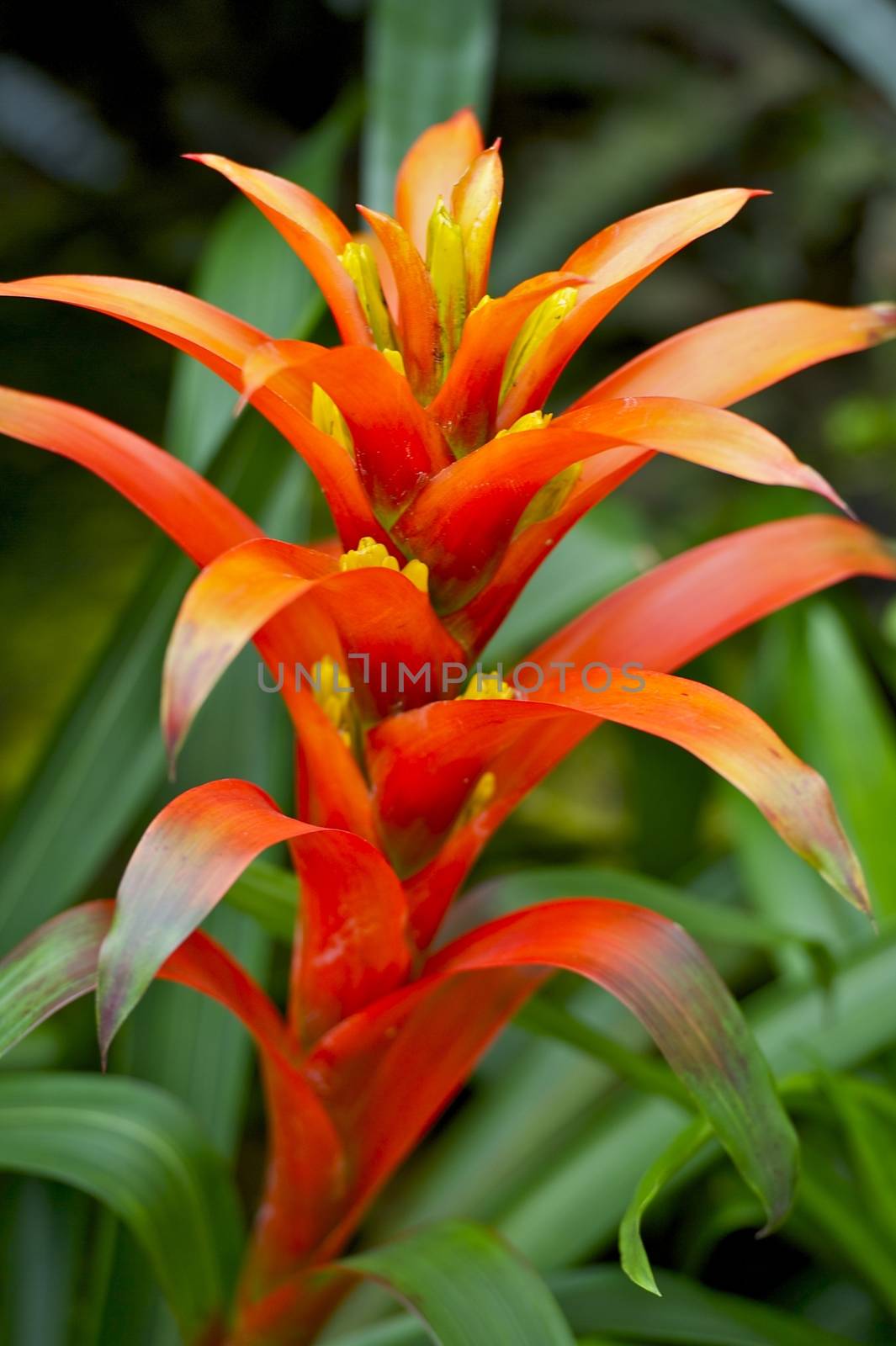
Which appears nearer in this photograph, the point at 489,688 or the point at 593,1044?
the point at 489,688

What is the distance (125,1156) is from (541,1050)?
47cm

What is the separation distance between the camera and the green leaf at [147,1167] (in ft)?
2.18

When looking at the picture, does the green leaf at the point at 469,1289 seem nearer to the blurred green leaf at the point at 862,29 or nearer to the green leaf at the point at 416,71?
the green leaf at the point at 416,71

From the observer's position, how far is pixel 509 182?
2021mm

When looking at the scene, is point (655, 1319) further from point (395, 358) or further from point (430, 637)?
point (395, 358)

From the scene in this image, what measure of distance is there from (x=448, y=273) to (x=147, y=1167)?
0.56m

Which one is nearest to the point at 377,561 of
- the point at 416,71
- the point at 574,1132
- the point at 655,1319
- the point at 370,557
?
the point at 370,557

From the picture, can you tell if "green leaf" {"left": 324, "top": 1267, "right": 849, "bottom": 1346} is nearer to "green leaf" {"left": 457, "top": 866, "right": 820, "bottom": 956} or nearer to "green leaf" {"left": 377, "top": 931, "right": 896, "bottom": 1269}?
"green leaf" {"left": 377, "top": 931, "right": 896, "bottom": 1269}

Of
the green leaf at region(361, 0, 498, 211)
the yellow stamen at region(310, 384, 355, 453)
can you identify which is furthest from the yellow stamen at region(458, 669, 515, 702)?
the green leaf at region(361, 0, 498, 211)

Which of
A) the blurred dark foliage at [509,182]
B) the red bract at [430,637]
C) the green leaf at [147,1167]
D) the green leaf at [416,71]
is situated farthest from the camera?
the blurred dark foliage at [509,182]

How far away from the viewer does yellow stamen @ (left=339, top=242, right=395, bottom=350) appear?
0.52 meters

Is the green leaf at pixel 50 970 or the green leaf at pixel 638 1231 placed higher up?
the green leaf at pixel 50 970

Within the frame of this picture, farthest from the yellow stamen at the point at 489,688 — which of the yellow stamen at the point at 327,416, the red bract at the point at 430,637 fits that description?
the yellow stamen at the point at 327,416

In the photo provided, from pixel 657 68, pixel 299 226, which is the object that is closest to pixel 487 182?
pixel 299 226
